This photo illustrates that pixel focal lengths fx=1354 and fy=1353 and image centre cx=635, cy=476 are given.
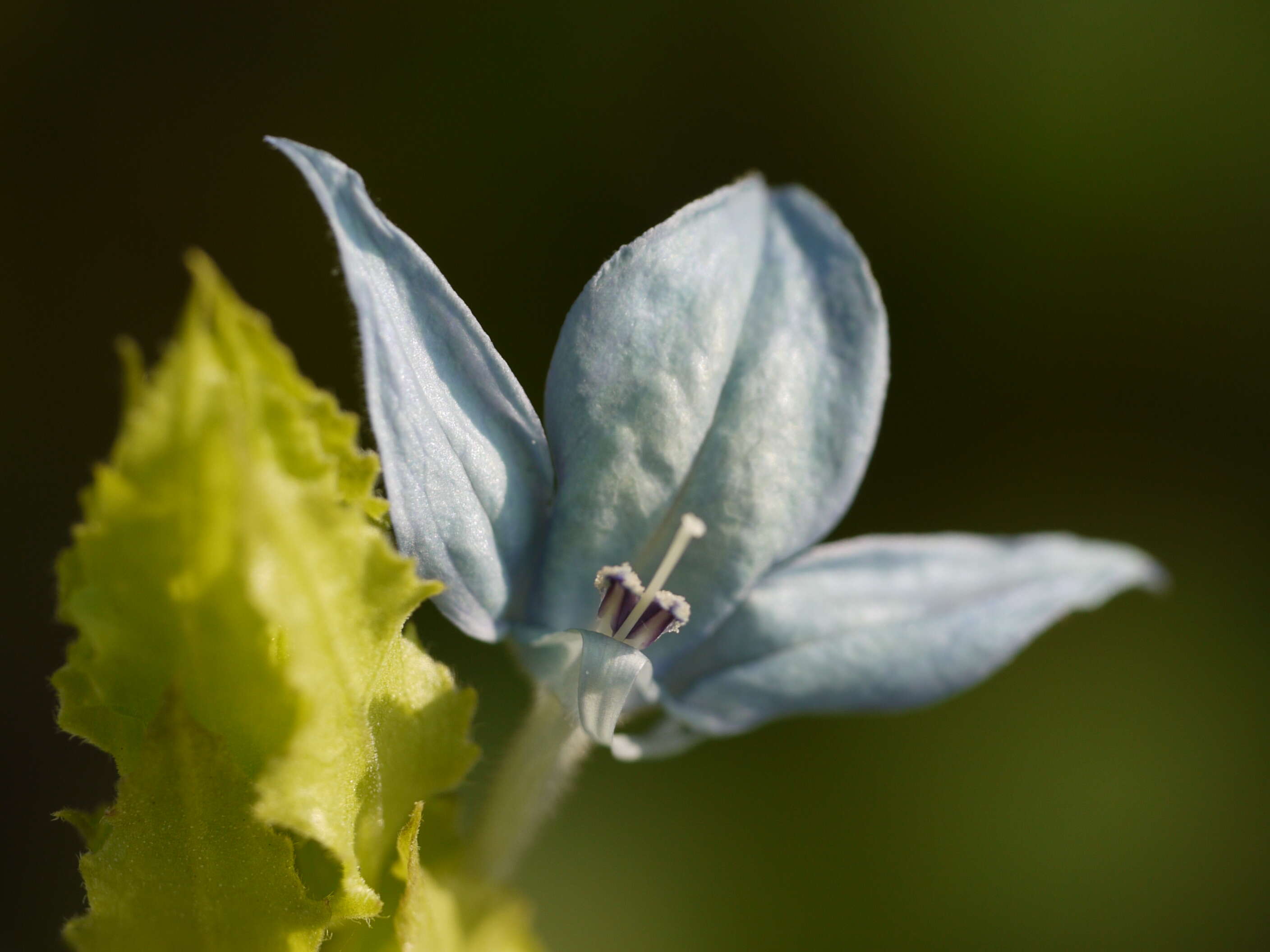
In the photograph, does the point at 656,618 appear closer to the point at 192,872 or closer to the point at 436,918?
the point at 436,918

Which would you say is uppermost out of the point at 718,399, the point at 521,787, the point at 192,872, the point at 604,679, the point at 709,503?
the point at 718,399

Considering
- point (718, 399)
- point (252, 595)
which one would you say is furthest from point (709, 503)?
point (252, 595)

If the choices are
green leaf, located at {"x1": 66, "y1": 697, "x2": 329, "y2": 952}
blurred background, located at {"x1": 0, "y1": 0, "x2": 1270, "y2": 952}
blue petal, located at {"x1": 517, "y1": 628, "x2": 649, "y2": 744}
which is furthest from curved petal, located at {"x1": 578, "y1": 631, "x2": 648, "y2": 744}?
blurred background, located at {"x1": 0, "y1": 0, "x2": 1270, "y2": 952}

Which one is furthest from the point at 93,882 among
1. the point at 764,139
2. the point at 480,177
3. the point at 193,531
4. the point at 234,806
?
the point at 764,139

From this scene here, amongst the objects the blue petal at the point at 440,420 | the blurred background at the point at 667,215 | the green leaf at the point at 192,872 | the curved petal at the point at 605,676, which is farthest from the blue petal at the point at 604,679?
the blurred background at the point at 667,215

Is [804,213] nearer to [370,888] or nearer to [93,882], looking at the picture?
[370,888]

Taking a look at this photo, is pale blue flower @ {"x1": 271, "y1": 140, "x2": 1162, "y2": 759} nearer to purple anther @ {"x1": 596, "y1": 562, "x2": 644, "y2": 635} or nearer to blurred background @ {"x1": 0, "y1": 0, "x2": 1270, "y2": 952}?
purple anther @ {"x1": 596, "y1": 562, "x2": 644, "y2": 635}
